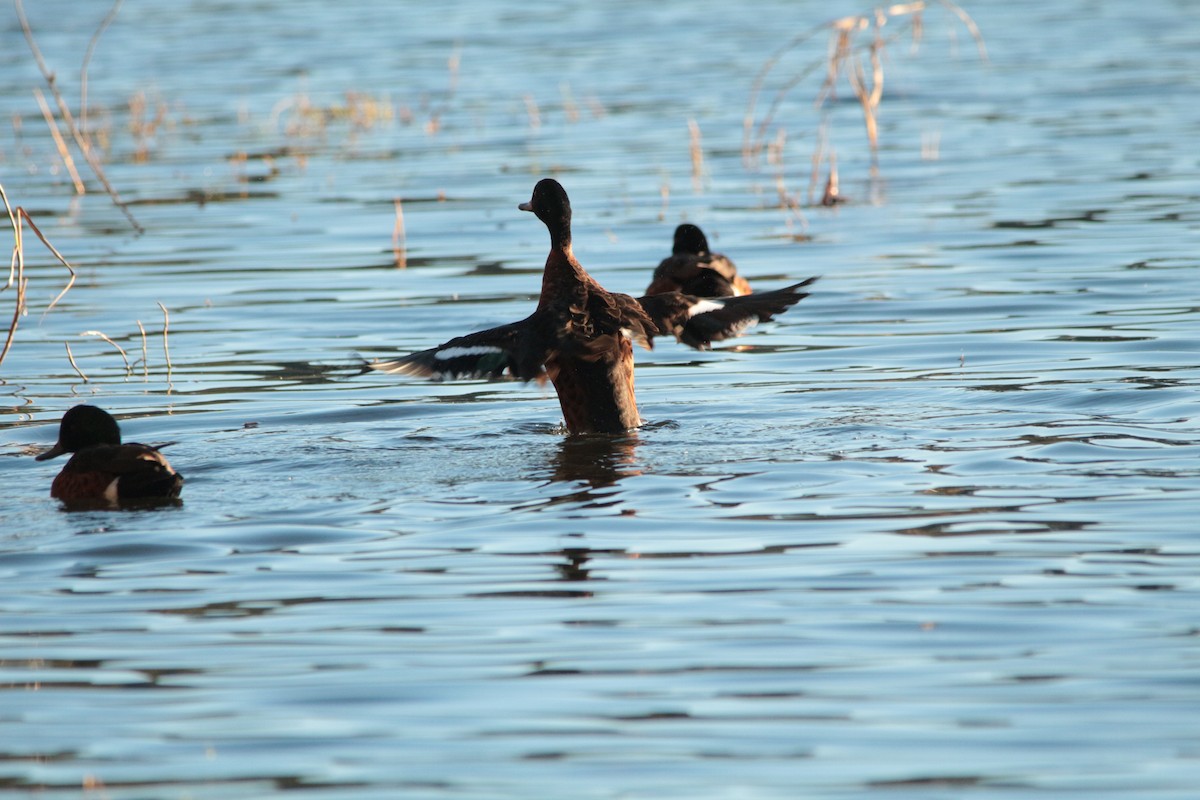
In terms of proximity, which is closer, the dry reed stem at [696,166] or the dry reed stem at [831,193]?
the dry reed stem at [831,193]

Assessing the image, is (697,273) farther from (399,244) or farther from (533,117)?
(533,117)

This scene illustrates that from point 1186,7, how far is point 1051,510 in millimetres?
27582

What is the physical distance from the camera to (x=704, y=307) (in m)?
9.30

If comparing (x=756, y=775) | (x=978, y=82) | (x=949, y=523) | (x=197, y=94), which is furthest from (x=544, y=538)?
(x=197, y=94)

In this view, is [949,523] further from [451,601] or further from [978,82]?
[978,82]

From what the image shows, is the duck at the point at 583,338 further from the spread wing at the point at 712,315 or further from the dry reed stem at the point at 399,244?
the dry reed stem at the point at 399,244

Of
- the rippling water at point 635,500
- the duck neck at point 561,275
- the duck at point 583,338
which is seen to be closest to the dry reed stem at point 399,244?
the rippling water at point 635,500

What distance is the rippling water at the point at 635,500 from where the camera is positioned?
15.5ft

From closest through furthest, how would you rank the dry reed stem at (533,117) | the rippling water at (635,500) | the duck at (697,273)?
the rippling water at (635,500) → the duck at (697,273) → the dry reed stem at (533,117)

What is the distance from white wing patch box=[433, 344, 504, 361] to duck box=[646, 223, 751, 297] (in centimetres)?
317

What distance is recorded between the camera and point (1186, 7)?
105 feet

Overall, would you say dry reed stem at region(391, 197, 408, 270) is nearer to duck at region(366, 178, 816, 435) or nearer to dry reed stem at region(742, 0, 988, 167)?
dry reed stem at region(742, 0, 988, 167)

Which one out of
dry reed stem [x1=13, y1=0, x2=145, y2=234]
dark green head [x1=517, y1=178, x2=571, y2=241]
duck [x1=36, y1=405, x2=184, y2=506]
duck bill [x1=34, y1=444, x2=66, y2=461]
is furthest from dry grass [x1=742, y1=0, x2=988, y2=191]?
duck [x1=36, y1=405, x2=184, y2=506]

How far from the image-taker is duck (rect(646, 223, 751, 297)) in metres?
11.8
